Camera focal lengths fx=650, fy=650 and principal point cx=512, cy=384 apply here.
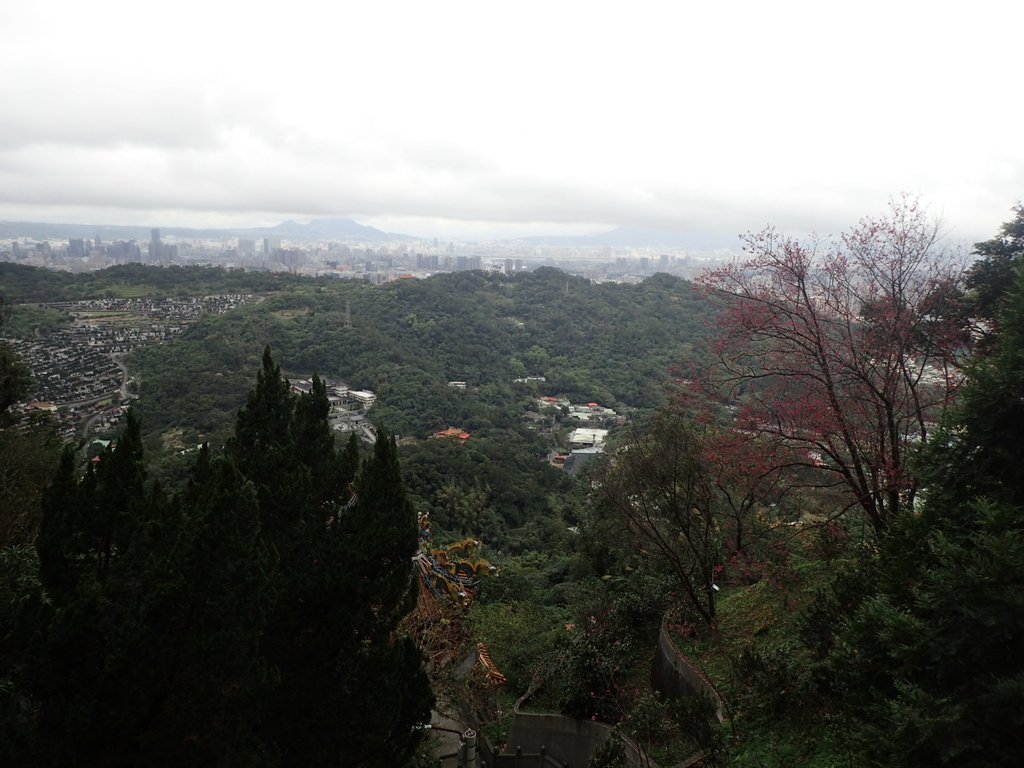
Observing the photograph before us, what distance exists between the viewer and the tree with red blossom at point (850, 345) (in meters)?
4.73

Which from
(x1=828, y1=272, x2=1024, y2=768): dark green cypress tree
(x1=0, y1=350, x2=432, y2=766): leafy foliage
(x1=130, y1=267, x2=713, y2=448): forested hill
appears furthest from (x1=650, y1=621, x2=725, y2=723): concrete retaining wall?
(x1=130, y1=267, x2=713, y2=448): forested hill

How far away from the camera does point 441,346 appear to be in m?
42.8

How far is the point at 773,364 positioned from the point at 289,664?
4.11 metres

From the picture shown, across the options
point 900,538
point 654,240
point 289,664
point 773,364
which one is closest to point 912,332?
point 773,364

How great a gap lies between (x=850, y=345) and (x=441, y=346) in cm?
3864

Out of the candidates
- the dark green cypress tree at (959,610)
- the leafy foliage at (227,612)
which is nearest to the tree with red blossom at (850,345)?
the dark green cypress tree at (959,610)

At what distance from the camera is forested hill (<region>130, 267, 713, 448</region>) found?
97.2ft

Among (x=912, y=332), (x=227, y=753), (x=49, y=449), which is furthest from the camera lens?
(x=49, y=449)

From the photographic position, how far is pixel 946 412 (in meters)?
3.46

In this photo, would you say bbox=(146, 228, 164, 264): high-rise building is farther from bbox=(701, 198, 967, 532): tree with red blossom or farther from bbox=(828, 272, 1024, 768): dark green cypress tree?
bbox=(828, 272, 1024, 768): dark green cypress tree

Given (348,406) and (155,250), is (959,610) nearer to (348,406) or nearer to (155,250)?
(348,406)

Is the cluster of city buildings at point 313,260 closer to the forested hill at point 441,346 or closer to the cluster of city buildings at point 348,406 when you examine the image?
the forested hill at point 441,346

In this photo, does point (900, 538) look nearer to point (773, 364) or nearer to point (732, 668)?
point (773, 364)

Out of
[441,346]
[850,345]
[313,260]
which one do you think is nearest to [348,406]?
[441,346]
